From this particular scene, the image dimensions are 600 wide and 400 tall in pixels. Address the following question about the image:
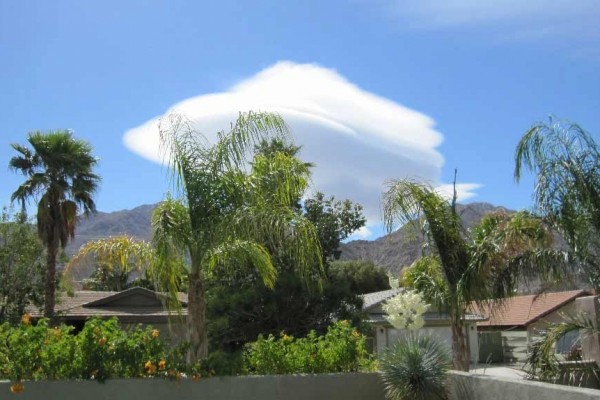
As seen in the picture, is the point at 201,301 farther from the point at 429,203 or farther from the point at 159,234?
the point at 429,203

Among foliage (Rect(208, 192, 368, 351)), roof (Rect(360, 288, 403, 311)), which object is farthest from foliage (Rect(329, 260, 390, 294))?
foliage (Rect(208, 192, 368, 351))

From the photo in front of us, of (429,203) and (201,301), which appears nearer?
(201,301)

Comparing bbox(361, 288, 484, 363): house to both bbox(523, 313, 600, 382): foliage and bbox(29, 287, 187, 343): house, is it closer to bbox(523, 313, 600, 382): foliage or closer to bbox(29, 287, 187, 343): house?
bbox(29, 287, 187, 343): house

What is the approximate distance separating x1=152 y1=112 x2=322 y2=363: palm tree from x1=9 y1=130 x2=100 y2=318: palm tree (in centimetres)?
1316

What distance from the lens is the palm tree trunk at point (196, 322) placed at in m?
11.1

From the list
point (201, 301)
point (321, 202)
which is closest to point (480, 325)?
point (321, 202)

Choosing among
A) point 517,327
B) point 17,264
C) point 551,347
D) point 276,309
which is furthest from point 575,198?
point 517,327

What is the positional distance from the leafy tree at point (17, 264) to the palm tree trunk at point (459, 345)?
17.8 meters

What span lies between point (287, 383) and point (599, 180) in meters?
6.05

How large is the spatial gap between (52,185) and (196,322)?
14.8 meters

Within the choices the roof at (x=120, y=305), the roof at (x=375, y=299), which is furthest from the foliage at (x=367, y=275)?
the roof at (x=120, y=305)

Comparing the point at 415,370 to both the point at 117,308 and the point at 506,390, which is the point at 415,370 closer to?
the point at 506,390

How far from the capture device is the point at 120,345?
912 cm

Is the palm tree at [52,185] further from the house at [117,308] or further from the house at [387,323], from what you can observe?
the house at [387,323]
